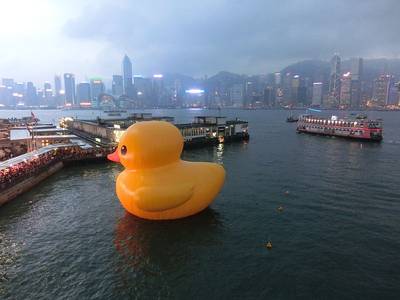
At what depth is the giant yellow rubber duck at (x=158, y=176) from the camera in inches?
834

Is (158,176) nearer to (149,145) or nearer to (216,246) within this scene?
(149,145)

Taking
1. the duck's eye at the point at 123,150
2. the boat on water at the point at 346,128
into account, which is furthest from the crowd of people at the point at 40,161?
the boat on water at the point at 346,128

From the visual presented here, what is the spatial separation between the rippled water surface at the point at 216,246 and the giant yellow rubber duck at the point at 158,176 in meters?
2.02

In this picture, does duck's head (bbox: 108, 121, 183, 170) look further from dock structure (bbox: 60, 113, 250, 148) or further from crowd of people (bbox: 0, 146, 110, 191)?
dock structure (bbox: 60, 113, 250, 148)

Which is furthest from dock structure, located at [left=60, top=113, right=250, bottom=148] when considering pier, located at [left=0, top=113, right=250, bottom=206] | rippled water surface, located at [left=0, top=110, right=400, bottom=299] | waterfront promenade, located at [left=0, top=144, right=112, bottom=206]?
rippled water surface, located at [left=0, top=110, right=400, bottom=299]

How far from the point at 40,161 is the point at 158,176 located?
89.5 ft

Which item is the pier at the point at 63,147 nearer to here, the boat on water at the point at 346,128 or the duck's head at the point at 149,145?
the duck's head at the point at 149,145

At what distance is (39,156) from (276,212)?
33091 millimetres

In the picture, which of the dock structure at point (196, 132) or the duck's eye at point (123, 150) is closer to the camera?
the duck's eye at point (123, 150)

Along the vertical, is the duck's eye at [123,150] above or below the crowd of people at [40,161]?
above

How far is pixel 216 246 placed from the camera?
20.6 meters

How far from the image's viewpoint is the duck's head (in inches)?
834

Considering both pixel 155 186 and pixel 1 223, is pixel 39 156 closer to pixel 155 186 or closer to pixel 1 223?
pixel 1 223

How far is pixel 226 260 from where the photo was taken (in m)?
18.7
